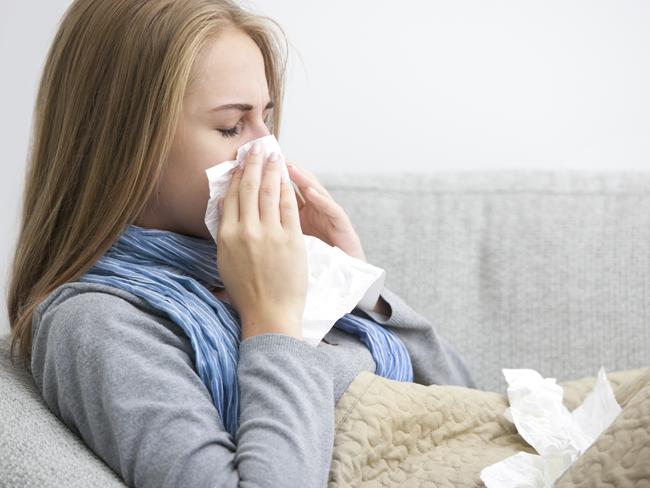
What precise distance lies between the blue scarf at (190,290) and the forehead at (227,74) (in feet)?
0.68

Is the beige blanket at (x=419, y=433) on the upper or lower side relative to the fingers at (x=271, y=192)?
lower

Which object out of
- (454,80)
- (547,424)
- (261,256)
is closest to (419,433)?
(547,424)

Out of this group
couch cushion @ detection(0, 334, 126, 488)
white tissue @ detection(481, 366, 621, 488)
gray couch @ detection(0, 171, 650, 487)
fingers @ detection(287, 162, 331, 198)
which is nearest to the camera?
couch cushion @ detection(0, 334, 126, 488)

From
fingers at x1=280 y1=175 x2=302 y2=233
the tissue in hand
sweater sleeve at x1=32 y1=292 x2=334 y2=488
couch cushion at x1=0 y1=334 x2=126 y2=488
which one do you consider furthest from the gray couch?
couch cushion at x1=0 y1=334 x2=126 y2=488

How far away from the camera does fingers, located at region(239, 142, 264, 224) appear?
1.18 m

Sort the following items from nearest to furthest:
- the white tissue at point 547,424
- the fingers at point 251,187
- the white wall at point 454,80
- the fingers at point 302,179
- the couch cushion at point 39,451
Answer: the couch cushion at point 39,451 < the white tissue at point 547,424 < the fingers at point 251,187 < the fingers at point 302,179 < the white wall at point 454,80

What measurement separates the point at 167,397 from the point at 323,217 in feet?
1.85

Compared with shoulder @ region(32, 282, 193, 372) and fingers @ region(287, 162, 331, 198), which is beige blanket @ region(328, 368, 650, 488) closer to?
shoulder @ region(32, 282, 193, 372)

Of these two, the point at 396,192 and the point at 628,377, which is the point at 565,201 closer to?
the point at 396,192

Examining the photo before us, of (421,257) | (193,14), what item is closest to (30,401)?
(193,14)

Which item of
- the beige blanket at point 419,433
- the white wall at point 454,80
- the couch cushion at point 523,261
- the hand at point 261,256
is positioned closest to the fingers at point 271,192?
the hand at point 261,256

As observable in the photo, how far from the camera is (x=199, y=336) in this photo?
1.11 meters

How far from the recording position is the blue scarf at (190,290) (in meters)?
1.10

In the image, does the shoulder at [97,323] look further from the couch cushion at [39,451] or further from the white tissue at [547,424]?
the white tissue at [547,424]
